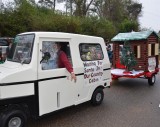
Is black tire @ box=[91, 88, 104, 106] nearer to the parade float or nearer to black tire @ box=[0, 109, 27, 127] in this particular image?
black tire @ box=[0, 109, 27, 127]

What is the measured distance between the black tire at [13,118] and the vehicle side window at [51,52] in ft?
3.40

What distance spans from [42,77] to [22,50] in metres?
0.79

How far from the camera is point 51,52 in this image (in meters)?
5.14

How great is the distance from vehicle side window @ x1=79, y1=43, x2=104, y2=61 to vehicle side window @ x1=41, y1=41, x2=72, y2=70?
46 centimetres

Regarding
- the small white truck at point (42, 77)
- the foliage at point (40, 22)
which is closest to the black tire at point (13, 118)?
the small white truck at point (42, 77)

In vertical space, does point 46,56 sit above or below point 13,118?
above

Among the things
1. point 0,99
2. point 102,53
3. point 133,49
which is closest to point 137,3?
point 133,49

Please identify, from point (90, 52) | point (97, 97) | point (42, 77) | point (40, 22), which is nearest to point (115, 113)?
point (97, 97)

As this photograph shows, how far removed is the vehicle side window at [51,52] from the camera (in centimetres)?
482

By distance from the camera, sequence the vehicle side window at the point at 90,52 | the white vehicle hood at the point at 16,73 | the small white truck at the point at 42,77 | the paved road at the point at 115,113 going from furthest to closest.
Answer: the vehicle side window at the point at 90,52 < the paved road at the point at 115,113 < the small white truck at the point at 42,77 < the white vehicle hood at the point at 16,73

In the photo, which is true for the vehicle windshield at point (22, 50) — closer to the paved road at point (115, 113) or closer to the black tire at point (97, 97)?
the paved road at point (115, 113)

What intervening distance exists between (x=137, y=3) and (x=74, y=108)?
45840 millimetres

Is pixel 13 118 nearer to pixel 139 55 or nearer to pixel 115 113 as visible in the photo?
pixel 115 113

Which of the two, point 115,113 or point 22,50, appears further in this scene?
point 115,113
